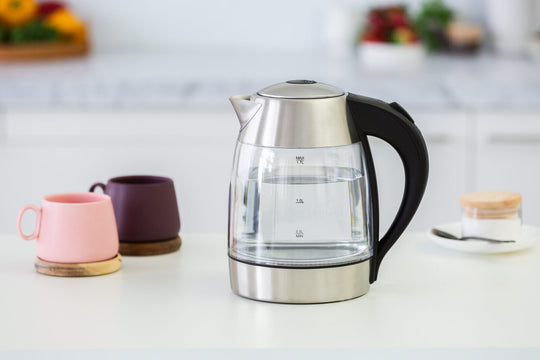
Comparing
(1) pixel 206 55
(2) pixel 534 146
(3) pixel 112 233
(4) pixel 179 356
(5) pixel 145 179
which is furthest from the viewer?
(1) pixel 206 55

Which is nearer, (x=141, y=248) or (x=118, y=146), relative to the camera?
(x=141, y=248)

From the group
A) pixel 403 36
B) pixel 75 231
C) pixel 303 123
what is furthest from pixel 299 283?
pixel 403 36

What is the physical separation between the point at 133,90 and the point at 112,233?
4.27ft

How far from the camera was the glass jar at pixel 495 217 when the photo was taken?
1.08 metres

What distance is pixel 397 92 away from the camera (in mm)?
2229

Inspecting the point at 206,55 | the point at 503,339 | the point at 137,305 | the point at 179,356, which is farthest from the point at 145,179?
the point at 206,55

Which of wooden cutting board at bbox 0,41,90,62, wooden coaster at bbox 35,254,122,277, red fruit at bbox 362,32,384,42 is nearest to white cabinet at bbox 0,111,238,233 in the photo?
wooden cutting board at bbox 0,41,90,62

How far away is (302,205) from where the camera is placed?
867mm

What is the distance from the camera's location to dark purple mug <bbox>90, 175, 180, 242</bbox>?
1.05m

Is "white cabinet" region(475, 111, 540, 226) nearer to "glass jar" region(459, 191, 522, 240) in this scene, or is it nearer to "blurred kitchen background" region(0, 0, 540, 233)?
"blurred kitchen background" region(0, 0, 540, 233)

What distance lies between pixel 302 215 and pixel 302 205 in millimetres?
10

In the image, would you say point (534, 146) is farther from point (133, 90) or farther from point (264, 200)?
point (264, 200)

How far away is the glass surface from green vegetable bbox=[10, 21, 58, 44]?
1916 millimetres

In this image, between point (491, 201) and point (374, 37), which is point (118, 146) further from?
point (491, 201)
